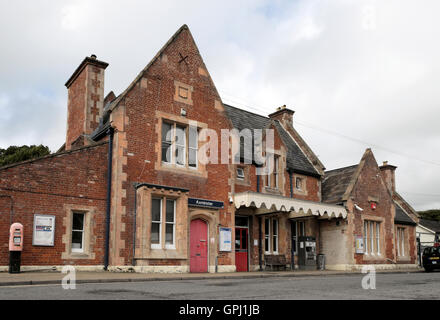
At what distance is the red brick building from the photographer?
52.8ft

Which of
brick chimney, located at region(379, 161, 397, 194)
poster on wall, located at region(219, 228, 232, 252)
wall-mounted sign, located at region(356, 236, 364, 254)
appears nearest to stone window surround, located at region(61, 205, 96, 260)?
poster on wall, located at region(219, 228, 232, 252)

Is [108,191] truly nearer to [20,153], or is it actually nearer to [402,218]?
[402,218]

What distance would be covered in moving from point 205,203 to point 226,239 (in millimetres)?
1985

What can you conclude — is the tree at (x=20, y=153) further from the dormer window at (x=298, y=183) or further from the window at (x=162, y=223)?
the window at (x=162, y=223)

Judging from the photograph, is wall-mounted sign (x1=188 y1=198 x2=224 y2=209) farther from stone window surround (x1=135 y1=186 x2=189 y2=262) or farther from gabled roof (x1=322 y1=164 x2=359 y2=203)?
gabled roof (x1=322 y1=164 x2=359 y2=203)

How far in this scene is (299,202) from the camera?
21.8 meters

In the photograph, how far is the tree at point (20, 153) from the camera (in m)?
38.0

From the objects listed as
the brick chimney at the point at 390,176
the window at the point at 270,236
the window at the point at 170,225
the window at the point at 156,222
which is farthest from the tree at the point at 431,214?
the window at the point at 156,222

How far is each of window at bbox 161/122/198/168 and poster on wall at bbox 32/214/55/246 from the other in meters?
5.01
